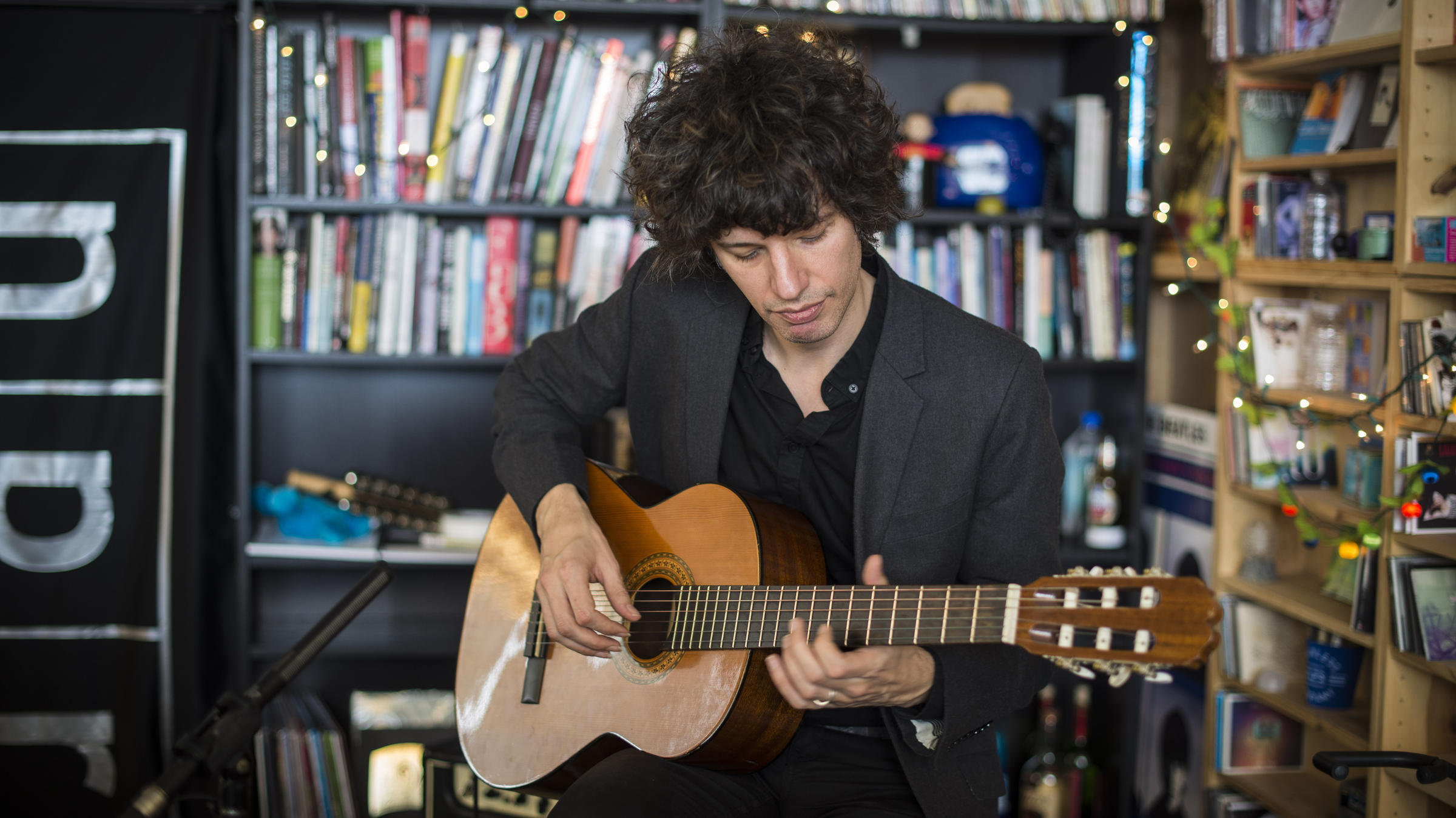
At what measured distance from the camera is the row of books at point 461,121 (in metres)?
2.46

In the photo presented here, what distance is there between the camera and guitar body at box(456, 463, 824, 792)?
57.1 inches

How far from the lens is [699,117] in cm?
151

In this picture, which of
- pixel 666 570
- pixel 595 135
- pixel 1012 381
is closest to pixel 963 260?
pixel 595 135

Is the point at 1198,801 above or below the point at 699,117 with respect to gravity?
below

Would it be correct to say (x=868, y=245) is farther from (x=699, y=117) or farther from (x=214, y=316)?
(x=214, y=316)

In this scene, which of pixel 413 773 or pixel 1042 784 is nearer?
pixel 413 773

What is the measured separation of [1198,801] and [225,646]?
2.31 m

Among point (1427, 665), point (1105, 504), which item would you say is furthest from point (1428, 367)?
point (1105, 504)

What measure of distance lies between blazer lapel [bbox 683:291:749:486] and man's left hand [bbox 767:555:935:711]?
0.44 m

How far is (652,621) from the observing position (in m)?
1.52

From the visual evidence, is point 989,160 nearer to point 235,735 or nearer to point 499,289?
Result: point 499,289

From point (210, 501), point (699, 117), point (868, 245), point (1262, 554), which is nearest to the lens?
point (699, 117)

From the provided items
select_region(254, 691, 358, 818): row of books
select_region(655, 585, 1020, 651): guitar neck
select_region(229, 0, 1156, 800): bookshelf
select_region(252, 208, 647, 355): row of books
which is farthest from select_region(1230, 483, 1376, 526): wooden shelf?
select_region(254, 691, 358, 818): row of books

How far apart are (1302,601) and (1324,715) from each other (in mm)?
219
